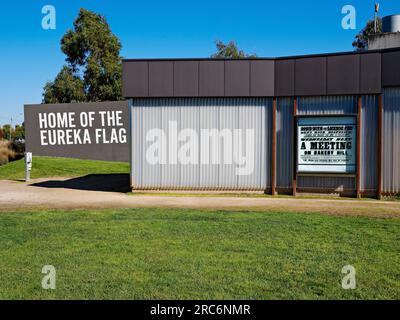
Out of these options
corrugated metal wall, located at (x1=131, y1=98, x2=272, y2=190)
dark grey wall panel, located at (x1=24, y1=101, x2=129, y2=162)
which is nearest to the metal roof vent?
corrugated metal wall, located at (x1=131, y1=98, x2=272, y2=190)

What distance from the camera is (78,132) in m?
39.0

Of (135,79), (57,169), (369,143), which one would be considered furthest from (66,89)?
(369,143)

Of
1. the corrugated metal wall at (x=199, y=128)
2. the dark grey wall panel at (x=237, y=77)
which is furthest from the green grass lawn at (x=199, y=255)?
the dark grey wall panel at (x=237, y=77)

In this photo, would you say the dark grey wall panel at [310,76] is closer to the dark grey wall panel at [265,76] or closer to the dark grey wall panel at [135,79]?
the dark grey wall panel at [265,76]

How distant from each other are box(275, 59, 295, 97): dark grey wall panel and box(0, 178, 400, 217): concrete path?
4145mm

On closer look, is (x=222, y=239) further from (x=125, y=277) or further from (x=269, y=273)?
(x=125, y=277)

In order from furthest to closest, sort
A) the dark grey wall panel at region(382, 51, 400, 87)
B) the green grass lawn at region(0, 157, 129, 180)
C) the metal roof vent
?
1. the green grass lawn at region(0, 157, 129, 180)
2. the metal roof vent
3. the dark grey wall panel at region(382, 51, 400, 87)

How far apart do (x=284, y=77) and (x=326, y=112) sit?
2.10m

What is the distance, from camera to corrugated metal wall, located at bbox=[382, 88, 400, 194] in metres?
16.8

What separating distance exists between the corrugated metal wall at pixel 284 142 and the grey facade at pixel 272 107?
0.04 meters

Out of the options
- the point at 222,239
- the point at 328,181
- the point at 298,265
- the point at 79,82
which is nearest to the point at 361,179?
the point at 328,181

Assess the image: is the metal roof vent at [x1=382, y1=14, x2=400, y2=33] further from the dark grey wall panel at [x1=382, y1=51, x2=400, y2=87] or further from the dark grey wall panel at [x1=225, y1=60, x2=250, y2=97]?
the dark grey wall panel at [x1=225, y1=60, x2=250, y2=97]

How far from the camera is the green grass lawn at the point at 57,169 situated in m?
28.9

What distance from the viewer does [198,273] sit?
695cm
